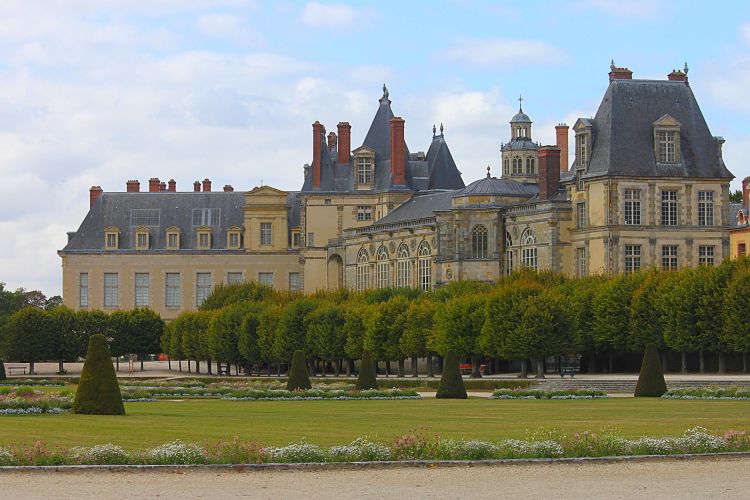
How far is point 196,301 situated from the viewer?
118250 millimetres

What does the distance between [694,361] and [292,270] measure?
51.5 metres

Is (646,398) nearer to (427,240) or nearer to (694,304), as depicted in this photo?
(694,304)

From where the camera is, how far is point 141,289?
11888 centimetres

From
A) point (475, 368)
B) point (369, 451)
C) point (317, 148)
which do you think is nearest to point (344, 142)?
point (317, 148)

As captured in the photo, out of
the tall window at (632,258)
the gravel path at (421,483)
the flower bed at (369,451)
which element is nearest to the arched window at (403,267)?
the tall window at (632,258)

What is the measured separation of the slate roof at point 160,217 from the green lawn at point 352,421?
241 feet

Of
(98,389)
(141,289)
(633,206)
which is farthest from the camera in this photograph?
(141,289)

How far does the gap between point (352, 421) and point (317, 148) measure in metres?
76.9

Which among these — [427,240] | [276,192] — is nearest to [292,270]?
[276,192]

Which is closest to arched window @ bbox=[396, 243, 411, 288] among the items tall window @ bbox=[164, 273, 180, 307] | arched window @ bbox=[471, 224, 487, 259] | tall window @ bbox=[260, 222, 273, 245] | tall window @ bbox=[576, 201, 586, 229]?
arched window @ bbox=[471, 224, 487, 259]

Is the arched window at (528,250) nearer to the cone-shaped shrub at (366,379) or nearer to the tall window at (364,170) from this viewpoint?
the tall window at (364,170)

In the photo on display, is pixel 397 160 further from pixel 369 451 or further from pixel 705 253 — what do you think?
pixel 369 451

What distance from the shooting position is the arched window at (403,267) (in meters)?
97.2

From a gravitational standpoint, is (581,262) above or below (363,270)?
below
